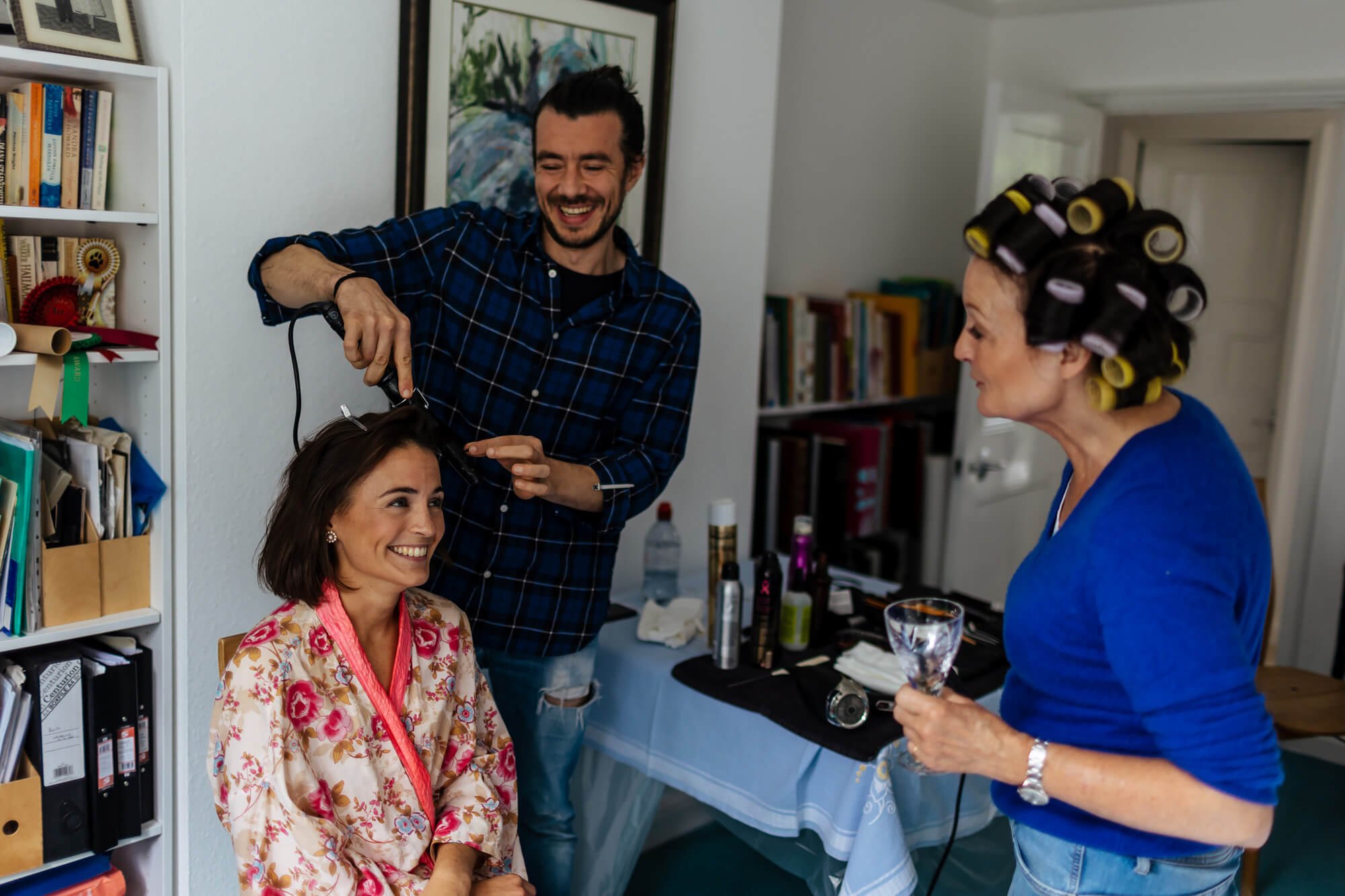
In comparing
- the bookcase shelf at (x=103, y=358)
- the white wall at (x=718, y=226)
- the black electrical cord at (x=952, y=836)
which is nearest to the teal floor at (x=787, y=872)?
the black electrical cord at (x=952, y=836)

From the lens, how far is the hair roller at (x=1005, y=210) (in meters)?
1.19

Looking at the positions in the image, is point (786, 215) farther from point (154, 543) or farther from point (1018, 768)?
point (1018, 768)

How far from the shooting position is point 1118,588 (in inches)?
42.3

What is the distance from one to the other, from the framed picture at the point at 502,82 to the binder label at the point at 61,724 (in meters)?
1.07

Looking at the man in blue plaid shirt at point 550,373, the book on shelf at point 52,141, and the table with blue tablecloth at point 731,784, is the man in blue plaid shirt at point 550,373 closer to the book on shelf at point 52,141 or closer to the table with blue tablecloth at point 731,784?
the table with blue tablecloth at point 731,784

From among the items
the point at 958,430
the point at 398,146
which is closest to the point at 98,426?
the point at 398,146

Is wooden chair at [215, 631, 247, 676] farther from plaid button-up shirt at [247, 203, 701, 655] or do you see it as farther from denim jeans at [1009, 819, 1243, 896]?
denim jeans at [1009, 819, 1243, 896]

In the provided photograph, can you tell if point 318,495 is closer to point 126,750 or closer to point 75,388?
point 75,388

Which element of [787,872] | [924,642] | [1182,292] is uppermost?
[1182,292]

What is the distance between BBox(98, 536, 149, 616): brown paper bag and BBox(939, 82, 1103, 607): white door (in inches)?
113

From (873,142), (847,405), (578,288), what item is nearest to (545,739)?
(578,288)

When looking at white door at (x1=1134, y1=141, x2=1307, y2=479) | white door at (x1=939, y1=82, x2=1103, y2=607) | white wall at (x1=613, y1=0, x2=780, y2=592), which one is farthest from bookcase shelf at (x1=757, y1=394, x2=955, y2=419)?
white door at (x1=1134, y1=141, x2=1307, y2=479)

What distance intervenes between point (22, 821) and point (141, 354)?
0.82 m

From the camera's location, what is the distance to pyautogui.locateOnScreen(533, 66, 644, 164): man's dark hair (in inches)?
78.9
